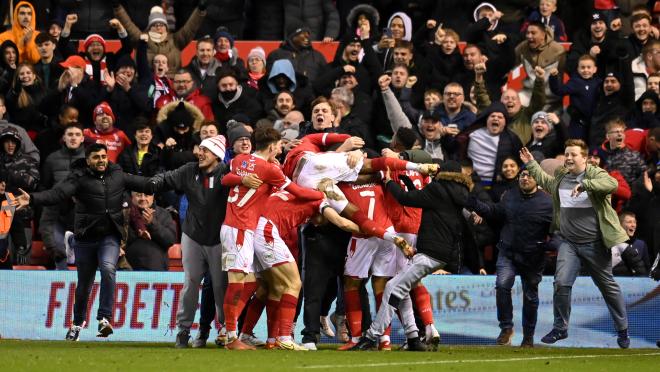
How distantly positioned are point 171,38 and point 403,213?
9.04 meters

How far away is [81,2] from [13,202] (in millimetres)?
10041

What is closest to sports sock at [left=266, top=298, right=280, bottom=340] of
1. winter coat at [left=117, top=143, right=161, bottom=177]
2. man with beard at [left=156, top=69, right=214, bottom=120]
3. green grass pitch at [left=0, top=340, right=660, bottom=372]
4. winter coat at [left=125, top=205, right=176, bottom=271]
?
green grass pitch at [left=0, top=340, right=660, bottom=372]

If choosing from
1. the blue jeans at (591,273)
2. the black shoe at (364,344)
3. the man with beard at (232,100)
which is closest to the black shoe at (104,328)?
the black shoe at (364,344)

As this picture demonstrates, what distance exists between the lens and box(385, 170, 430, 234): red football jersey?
16.3m

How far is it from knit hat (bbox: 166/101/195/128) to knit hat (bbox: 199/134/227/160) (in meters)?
4.91

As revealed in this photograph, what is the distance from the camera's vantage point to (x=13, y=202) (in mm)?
16156

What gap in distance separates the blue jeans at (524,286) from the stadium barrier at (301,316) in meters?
0.62

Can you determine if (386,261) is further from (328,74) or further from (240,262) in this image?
(328,74)

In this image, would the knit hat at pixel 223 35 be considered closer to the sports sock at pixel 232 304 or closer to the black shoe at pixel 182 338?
the black shoe at pixel 182 338

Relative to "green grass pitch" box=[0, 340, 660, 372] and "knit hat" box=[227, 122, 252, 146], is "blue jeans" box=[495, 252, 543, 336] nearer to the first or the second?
"green grass pitch" box=[0, 340, 660, 372]

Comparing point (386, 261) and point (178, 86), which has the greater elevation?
point (178, 86)

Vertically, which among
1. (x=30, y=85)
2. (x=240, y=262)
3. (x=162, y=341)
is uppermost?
(x=30, y=85)

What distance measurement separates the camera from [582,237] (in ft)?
55.7

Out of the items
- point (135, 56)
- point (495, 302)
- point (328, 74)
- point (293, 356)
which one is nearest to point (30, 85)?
point (135, 56)
